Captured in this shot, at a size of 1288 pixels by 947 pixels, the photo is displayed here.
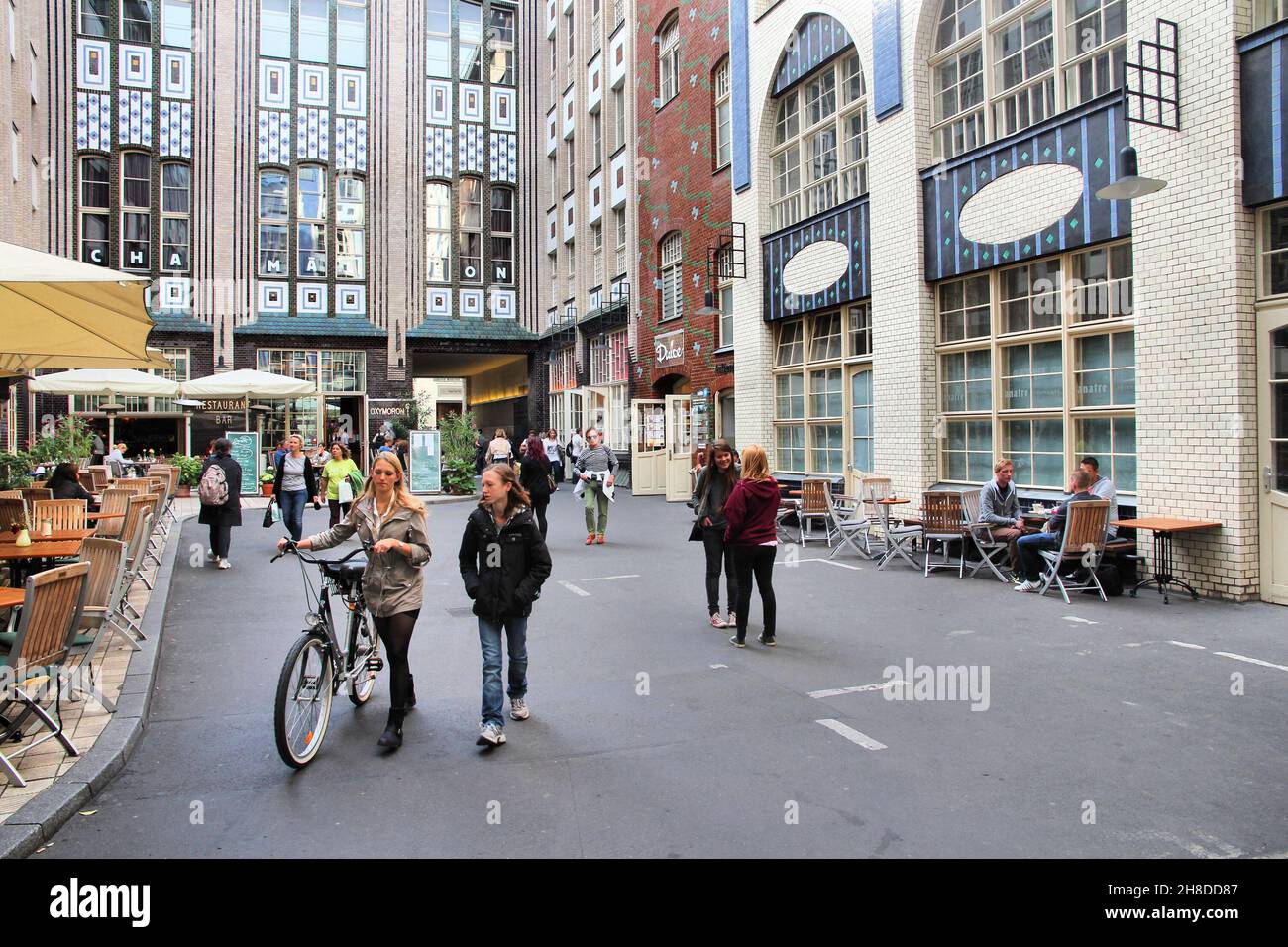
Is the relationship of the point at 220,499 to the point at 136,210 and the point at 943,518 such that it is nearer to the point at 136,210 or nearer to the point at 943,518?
the point at 943,518

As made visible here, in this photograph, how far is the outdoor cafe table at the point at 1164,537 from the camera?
8.88 metres

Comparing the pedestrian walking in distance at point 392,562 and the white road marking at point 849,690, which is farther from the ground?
the pedestrian walking in distance at point 392,562

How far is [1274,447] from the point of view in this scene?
8641mm

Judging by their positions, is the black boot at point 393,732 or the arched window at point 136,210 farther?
the arched window at point 136,210

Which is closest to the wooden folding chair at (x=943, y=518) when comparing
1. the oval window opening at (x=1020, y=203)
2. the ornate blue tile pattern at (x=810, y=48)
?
the oval window opening at (x=1020, y=203)

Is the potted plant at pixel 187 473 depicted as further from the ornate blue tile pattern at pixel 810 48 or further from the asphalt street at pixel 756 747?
the ornate blue tile pattern at pixel 810 48

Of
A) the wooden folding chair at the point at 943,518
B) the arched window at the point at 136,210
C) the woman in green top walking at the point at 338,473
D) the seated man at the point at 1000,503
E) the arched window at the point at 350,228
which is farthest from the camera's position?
the arched window at the point at 350,228

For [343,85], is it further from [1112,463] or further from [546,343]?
[1112,463]

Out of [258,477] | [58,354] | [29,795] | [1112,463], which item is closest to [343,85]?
[258,477]

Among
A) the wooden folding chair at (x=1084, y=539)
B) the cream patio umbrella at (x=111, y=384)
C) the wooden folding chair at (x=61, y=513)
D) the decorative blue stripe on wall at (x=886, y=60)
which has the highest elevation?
the decorative blue stripe on wall at (x=886, y=60)

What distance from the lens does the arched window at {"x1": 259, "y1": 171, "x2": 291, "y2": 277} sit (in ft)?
94.7

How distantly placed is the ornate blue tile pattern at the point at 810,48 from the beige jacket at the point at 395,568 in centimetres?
1288

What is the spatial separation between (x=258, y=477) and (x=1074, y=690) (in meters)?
21.2
